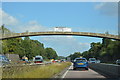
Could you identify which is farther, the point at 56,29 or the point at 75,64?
the point at 56,29

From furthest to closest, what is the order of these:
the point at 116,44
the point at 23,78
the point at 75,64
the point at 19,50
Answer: the point at 19,50, the point at 116,44, the point at 75,64, the point at 23,78

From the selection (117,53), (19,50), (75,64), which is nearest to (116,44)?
(117,53)

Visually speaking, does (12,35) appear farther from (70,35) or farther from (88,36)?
(88,36)

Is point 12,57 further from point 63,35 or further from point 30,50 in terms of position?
point 30,50

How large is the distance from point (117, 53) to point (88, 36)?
25.2 metres

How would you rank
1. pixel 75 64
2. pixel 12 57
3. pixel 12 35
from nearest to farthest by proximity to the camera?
pixel 75 64
pixel 12 57
pixel 12 35

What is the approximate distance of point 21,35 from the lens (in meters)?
73.1

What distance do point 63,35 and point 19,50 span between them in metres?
32.2

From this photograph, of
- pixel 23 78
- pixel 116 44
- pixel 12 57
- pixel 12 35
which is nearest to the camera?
pixel 23 78

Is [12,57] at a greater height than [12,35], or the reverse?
[12,35]

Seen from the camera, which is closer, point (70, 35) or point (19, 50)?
point (70, 35)

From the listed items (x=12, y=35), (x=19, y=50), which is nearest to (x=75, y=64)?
(x=12, y=35)

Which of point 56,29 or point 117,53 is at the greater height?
point 56,29

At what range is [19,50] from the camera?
338 feet
